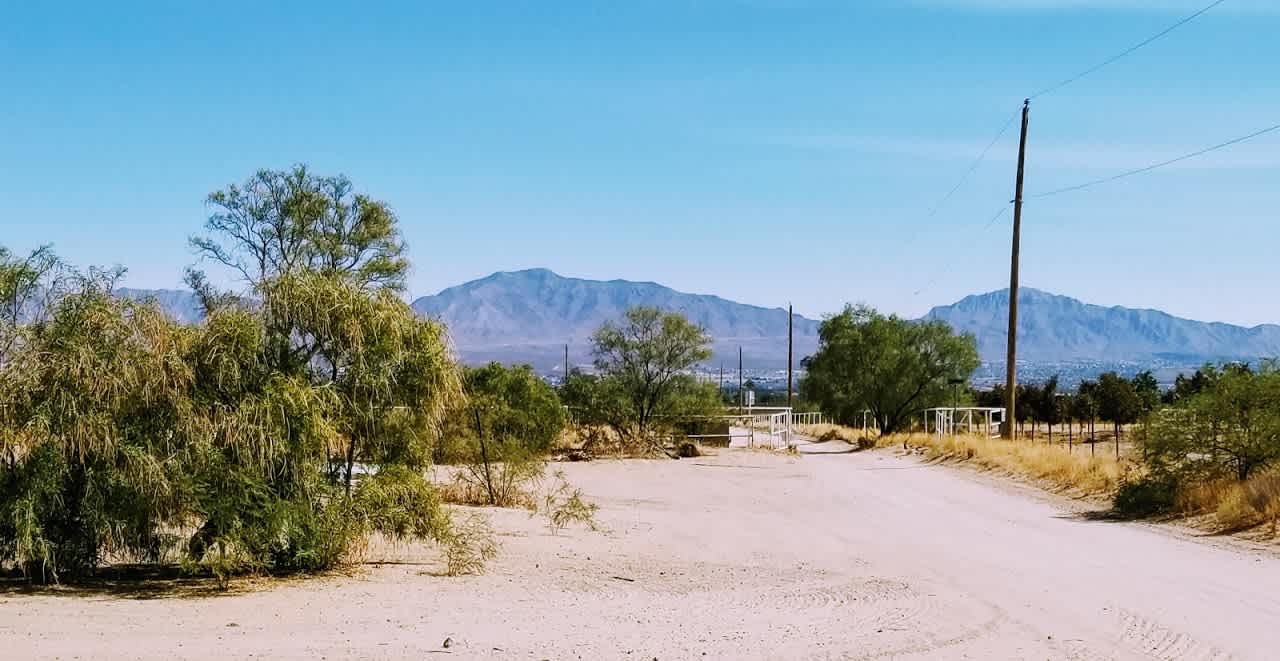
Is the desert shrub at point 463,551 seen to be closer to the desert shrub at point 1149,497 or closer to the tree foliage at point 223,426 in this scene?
the tree foliage at point 223,426

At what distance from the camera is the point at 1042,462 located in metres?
30.4

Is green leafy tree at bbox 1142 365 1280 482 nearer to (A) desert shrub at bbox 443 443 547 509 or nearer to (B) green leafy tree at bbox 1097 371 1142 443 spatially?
(A) desert shrub at bbox 443 443 547 509

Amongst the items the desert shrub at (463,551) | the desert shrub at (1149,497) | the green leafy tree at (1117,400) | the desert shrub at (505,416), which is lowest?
the desert shrub at (463,551)

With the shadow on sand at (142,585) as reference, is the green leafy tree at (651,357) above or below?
above

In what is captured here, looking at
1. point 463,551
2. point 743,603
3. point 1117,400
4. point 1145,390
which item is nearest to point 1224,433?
point 743,603

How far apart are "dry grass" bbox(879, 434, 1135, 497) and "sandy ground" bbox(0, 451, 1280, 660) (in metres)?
5.76

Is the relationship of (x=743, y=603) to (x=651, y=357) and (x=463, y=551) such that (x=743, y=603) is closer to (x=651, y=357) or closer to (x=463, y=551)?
(x=463, y=551)

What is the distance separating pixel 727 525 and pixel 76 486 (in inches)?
421

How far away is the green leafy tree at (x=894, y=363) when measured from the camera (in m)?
62.0

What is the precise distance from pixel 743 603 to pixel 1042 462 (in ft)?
64.6

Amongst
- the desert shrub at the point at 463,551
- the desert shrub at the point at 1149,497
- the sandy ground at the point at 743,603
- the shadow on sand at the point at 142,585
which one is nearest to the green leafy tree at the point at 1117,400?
the desert shrub at the point at 1149,497

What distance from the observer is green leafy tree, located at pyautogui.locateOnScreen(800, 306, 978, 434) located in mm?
62031

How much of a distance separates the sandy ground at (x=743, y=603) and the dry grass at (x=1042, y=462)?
5.76 metres

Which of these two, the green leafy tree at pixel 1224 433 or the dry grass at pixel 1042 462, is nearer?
the green leafy tree at pixel 1224 433
